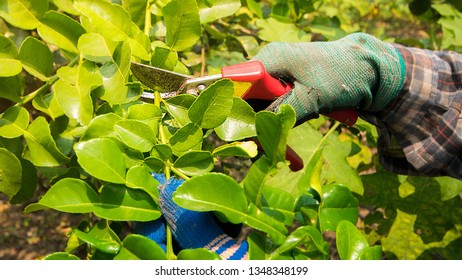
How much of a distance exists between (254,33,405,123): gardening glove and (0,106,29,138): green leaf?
0.47 metres

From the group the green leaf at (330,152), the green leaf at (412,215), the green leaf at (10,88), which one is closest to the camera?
the green leaf at (10,88)

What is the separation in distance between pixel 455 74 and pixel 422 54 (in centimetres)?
9

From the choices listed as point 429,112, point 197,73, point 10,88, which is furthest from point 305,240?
point 197,73

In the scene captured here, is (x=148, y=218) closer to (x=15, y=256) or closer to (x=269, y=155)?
(x=269, y=155)

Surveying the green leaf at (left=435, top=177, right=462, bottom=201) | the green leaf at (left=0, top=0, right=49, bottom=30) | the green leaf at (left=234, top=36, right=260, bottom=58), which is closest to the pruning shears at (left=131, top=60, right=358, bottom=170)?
the green leaf at (left=0, top=0, right=49, bottom=30)

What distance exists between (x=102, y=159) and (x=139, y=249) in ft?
0.41

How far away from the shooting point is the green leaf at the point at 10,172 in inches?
36.8

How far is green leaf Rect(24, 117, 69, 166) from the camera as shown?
3.05 feet

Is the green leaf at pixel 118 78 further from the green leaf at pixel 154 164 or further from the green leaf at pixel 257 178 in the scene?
the green leaf at pixel 257 178

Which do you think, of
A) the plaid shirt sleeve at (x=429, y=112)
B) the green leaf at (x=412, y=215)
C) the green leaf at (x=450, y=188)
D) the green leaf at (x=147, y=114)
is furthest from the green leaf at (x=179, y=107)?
the green leaf at (x=412, y=215)

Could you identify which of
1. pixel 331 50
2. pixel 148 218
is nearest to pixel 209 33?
pixel 331 50

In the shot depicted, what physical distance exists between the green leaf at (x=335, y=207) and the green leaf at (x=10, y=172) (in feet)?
1.75

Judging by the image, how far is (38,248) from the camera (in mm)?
2307

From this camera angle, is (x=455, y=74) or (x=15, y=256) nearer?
(x=455, y=74)
